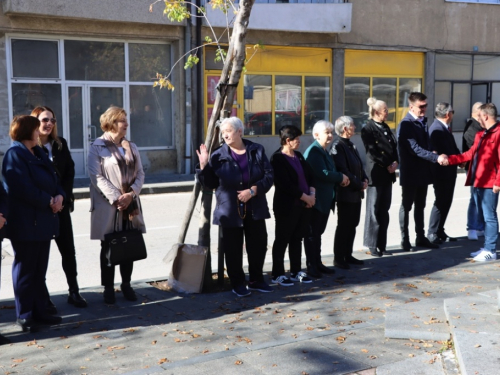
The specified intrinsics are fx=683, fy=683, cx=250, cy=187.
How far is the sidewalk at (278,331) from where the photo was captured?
4.76 meters

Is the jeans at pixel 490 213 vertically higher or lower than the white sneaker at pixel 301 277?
higher

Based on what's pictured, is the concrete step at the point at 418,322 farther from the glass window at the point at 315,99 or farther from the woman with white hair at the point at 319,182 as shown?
the glass window at the point at 315,99

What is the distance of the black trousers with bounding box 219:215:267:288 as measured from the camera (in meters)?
6.67

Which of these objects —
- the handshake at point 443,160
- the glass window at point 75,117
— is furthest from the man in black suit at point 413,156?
the glass window at point 75,117

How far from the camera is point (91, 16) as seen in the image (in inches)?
666

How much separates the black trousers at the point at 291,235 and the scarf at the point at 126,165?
5.12ft

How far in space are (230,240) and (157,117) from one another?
42.3 feet

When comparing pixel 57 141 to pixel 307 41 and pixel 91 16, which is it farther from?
pixel 307 41

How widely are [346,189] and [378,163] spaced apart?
830 millimetres

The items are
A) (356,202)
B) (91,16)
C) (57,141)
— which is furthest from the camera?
(91,16)

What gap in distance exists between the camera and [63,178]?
6.32 metres

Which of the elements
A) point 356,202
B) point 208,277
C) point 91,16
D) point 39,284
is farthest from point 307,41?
point 39,284

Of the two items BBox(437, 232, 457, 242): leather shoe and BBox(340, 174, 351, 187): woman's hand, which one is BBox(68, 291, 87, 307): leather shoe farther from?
BBox(437, 232, 457, 242): leather shoe

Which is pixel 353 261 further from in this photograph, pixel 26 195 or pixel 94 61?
pixel 94 61
